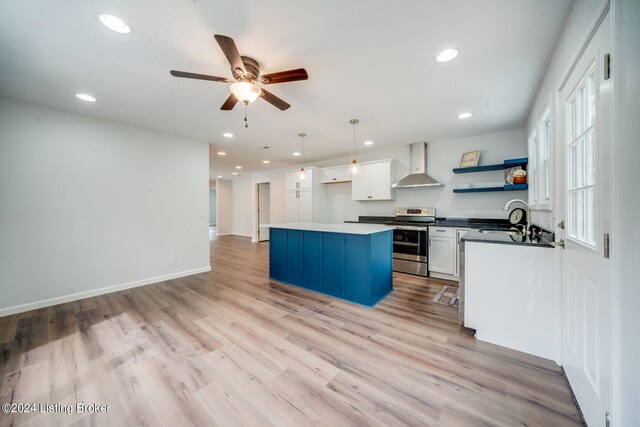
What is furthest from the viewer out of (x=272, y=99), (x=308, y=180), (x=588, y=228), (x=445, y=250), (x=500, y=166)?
(x=308, y=180)

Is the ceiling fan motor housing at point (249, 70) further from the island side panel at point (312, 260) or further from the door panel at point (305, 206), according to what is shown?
the door panel at point (305, 206)

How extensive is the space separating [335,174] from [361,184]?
897 mm

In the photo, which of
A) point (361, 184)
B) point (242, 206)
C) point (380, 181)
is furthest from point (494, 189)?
point (242, 206)

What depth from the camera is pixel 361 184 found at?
17.0 feet

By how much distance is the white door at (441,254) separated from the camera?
12.5 feet

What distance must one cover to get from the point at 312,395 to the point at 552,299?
1.98m

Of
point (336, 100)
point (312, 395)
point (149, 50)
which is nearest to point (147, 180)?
point (149, 50)

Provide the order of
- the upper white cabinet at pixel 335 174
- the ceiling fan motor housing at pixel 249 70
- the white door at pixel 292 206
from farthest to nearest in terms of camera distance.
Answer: the white door at pixel 292 206 → the upper white cabinet at pixel 335 174 → the ceiling fan motor housing at pixel 249 70

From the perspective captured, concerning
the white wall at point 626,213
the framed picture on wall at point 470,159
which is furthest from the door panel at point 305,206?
the white wall at point 626,213

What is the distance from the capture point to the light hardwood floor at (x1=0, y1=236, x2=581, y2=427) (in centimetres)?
136

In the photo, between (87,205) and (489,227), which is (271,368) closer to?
(87,205)

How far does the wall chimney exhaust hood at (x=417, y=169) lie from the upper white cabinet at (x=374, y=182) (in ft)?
0.88

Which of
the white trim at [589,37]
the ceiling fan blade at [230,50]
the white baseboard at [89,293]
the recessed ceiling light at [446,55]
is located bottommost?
the white baseboard at [89,293]

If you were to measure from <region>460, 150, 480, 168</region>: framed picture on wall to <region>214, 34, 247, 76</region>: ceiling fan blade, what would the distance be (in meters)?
3.97
